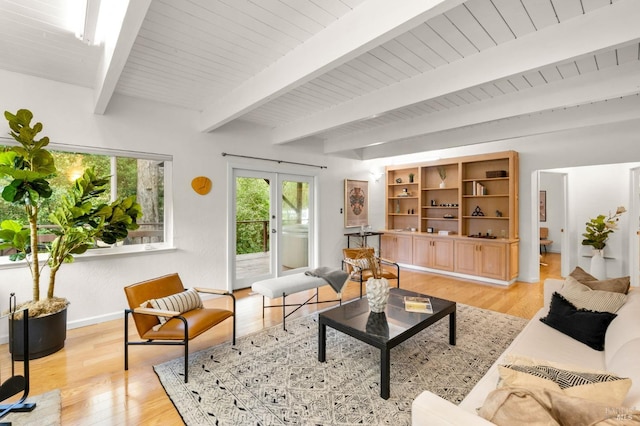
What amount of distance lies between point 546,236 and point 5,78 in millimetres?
9922

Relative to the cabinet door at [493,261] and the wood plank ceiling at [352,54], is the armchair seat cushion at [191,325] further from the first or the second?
the cabinet door at [493,261]

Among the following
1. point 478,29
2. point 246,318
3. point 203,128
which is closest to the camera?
point 478,29

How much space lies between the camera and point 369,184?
6684 mm

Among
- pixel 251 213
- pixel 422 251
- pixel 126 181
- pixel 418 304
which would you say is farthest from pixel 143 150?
pixel 422 251

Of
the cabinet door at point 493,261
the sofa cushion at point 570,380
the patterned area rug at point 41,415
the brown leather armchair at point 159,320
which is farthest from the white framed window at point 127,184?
the cabinet door at point 493,261

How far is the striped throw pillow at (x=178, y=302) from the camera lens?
2584 millimetres

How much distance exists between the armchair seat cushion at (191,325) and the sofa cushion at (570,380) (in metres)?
2.15

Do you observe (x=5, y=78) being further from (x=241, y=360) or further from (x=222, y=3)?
(x=241, y=360)

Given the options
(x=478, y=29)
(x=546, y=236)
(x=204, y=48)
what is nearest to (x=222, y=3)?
(x=204, y=48)

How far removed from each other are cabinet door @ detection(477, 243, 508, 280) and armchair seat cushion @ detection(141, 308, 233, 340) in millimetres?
4423

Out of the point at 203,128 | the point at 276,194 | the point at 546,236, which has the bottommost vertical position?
the point at 546,236

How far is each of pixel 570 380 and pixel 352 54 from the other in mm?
2089

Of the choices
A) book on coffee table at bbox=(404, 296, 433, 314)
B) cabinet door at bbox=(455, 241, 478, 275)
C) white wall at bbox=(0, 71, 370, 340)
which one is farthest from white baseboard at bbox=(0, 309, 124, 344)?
cabinet door at bbox=(455, 241, 478, 275)

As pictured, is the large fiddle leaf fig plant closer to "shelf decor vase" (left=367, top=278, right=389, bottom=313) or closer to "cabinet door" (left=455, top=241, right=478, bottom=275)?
"shelf decor vase" (left=367, top=278, right=389, bottom=313)
